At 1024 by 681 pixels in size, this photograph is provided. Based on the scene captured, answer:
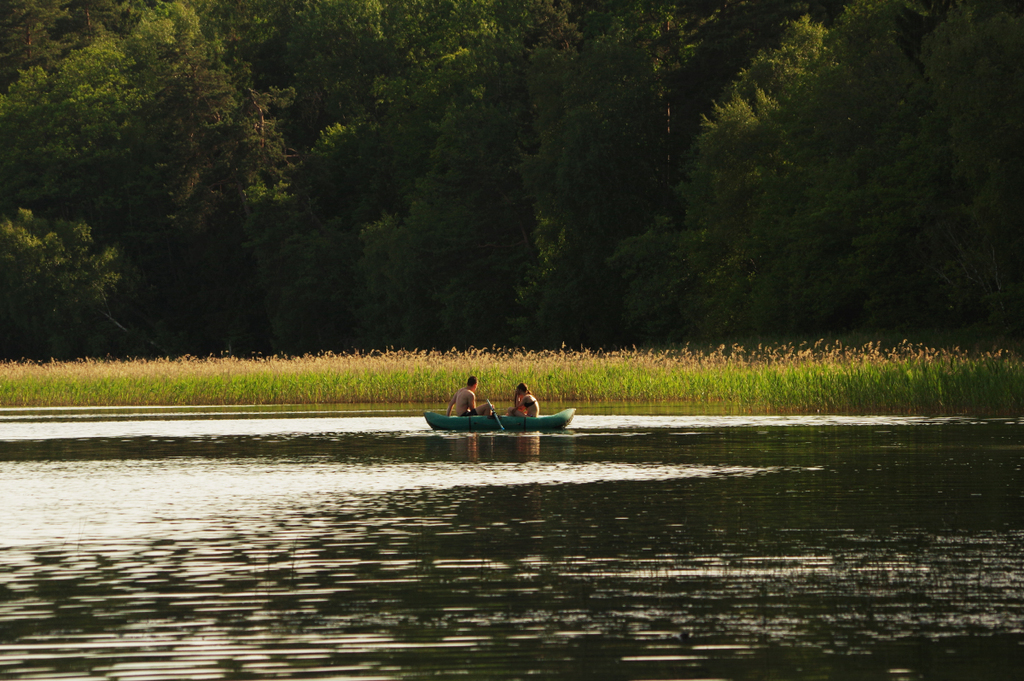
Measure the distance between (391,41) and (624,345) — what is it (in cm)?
3180

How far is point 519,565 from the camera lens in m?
11.1

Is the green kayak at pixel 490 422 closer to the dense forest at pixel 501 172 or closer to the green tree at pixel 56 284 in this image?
the dense forest at pixel 501 172

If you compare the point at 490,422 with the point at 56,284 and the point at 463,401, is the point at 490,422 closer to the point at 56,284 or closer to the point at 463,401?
the point at 463,401

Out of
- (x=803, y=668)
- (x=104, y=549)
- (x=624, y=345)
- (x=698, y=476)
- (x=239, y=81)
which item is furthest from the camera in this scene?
(x=239, y=81)

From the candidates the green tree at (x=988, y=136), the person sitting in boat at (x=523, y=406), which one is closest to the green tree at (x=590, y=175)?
the green tree at (x=988, y=136)

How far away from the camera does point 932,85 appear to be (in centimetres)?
4975

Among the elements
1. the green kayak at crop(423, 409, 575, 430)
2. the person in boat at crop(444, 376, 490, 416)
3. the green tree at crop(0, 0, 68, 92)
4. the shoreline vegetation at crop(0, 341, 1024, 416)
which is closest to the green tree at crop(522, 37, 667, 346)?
the shoreline vegetation at crop(0, 341, 1024, 416)

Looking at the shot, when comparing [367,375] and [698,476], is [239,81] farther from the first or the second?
[698,476]

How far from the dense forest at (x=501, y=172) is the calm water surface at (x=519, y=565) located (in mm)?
29925

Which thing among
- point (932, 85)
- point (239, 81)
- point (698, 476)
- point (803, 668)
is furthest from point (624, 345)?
point (803, 668)

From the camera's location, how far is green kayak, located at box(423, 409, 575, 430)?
27.2 meters

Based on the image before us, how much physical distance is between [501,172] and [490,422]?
47599 mm

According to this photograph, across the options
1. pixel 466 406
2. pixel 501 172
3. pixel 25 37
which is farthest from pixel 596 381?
pixel 25 37

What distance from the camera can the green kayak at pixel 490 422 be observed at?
89.3ft
